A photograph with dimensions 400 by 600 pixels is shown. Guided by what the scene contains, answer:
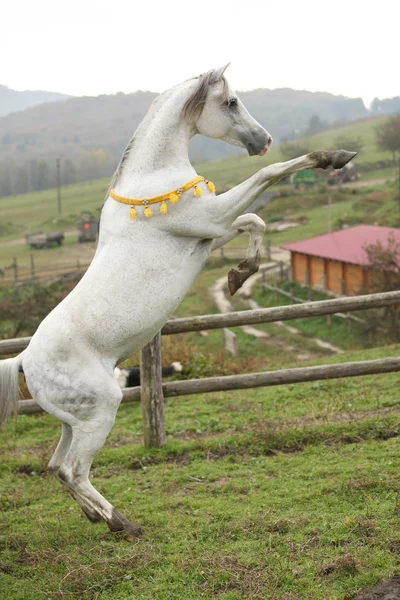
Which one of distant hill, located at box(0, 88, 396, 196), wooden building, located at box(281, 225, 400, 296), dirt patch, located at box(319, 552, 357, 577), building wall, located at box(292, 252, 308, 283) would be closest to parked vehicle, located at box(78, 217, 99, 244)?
building wall, located at box(292, 252, 308, 283)

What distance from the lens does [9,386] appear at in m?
4.21

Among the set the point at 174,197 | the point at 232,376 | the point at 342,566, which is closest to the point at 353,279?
the point at 232,376

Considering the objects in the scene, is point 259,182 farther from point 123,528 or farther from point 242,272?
point 123,528

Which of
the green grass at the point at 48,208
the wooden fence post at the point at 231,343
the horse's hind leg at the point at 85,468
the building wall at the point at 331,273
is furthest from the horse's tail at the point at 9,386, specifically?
the green grass at the point at 48,208

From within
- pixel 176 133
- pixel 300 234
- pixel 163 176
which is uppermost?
pixel 176 133

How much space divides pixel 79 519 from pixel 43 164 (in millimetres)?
114283

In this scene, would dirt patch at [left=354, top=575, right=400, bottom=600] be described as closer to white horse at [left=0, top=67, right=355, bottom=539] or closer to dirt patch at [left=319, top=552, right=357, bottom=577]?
dirt patch at [left=319, top=552, right=357, bottom=577]

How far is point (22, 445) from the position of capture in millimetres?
6926

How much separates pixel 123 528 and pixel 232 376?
2042 mm

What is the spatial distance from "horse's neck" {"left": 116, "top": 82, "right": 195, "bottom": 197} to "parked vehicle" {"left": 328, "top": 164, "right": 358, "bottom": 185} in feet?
185

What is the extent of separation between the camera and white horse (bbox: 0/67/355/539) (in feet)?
12.9

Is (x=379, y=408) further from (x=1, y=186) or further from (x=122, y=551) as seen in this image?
(x=1, y=186)

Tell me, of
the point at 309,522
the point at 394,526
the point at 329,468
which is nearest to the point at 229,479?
the point at 329,468

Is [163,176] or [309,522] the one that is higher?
[163,176]
